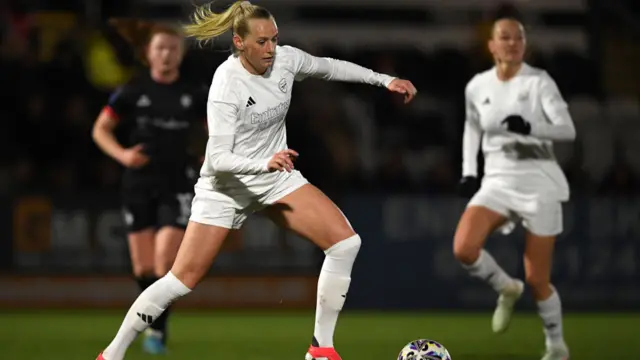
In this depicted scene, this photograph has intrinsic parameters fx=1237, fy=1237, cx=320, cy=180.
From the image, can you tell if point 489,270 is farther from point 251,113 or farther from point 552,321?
point 251,113

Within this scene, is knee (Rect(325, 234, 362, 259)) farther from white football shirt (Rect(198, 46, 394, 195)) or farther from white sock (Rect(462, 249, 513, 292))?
white sock (Rect(462, 249, 513, 292))

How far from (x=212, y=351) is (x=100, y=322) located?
9.65 feet

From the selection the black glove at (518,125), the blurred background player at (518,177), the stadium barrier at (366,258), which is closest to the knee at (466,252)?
the blurred background player at (518,177)

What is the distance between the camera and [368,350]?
31.7 feet

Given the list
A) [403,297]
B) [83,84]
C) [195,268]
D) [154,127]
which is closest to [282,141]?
[195,268]

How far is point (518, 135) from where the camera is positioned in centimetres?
902

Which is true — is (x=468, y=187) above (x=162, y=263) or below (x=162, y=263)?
above

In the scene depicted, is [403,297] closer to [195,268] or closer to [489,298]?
[489,298]

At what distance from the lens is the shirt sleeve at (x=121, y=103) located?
32.0 ft

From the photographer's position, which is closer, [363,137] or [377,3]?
[363,137]

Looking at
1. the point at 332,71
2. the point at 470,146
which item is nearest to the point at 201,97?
the point at 470,146

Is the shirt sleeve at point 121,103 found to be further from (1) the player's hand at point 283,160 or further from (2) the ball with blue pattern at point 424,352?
(2) the ball with blue pattern at point 424,352

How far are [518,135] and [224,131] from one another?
2.83 metres

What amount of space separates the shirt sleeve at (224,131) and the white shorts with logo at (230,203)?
28 cm
